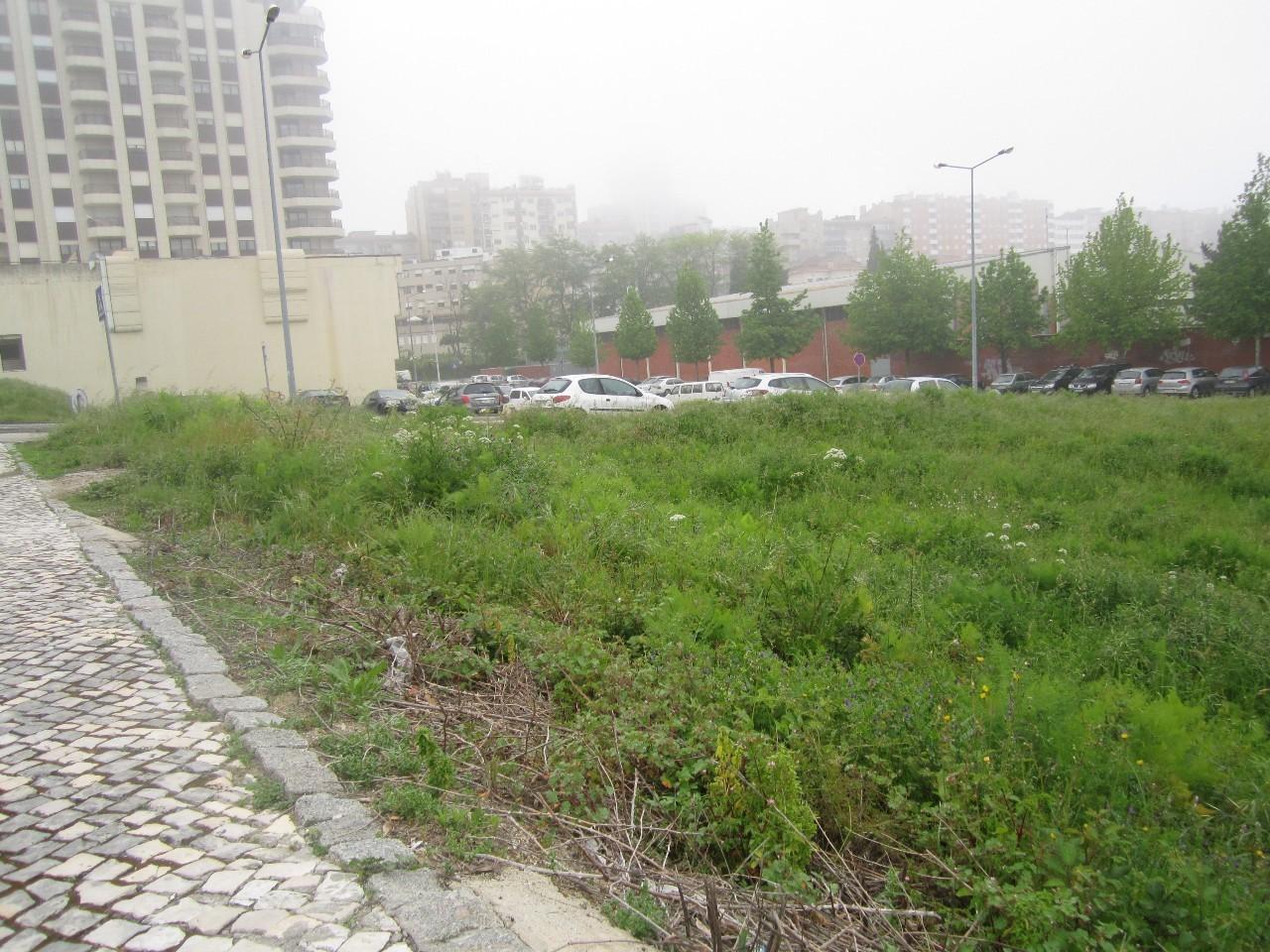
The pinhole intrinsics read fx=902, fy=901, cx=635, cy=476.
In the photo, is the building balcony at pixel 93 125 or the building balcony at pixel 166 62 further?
the building balcony at pixel 166 62

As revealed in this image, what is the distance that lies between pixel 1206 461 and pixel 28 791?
13408mm

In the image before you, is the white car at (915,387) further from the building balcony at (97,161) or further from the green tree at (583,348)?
the building balcony at (97,161)

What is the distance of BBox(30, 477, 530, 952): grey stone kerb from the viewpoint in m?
2.99

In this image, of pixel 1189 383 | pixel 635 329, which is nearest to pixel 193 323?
pixel 635 329

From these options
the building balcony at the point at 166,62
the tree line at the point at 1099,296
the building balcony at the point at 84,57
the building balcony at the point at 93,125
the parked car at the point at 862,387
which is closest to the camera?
the parked car at the point at 862,387

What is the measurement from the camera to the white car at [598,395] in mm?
22547

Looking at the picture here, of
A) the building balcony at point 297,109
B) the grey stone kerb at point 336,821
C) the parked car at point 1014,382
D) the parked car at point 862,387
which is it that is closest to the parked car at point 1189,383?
the parked car at point 1014,382

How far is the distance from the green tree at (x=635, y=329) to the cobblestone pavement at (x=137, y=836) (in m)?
47.8

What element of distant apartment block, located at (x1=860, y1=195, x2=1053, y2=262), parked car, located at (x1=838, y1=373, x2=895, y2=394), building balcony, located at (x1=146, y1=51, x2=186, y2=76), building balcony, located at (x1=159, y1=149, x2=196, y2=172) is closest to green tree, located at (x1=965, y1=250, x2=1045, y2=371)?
parked car, located at (x1=838, y1=373, x2=895, y2=394)

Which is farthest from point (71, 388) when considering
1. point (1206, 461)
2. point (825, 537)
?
point (1206, 461)

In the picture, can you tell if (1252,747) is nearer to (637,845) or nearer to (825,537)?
(637,845)

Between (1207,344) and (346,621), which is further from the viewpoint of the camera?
(1207,344)

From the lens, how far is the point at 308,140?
225 ft

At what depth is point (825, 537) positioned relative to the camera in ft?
31.4
